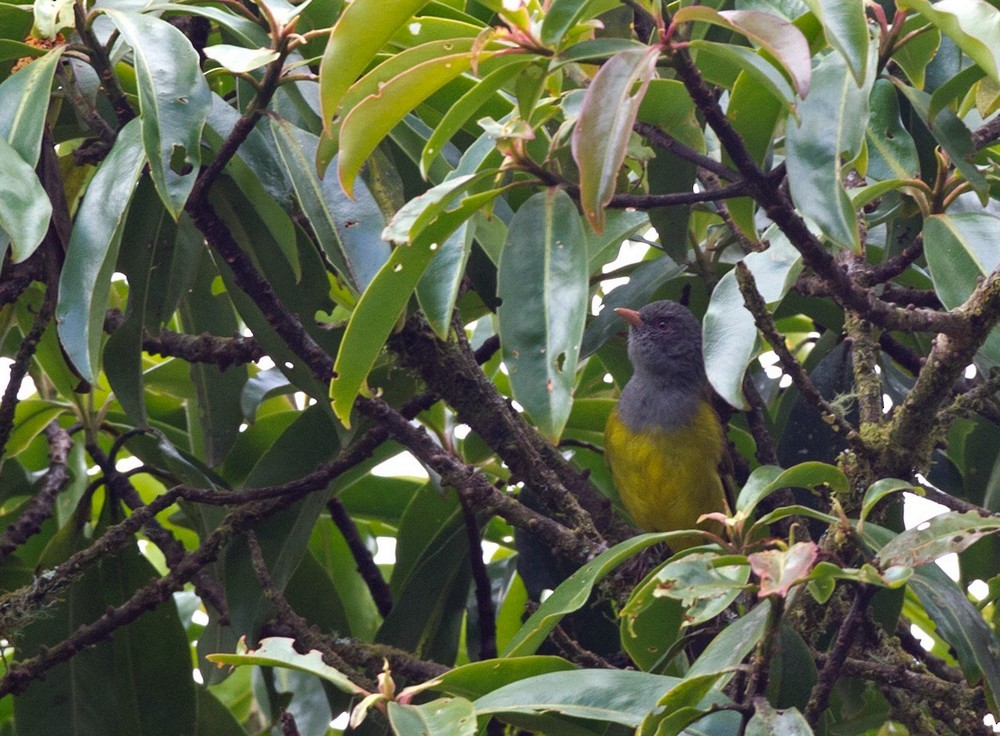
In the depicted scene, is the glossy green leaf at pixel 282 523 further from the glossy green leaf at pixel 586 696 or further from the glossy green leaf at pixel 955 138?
the glossy green leaf at pixel 955 138

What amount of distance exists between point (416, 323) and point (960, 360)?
3.57ft

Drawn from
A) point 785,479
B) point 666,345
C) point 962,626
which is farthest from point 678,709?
point 666,345

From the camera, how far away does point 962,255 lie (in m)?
2.13

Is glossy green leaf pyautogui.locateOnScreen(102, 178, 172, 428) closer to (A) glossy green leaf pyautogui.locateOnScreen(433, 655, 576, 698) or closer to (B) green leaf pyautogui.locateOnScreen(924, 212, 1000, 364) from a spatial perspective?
(A) glossy green leaf pyautogui.locateOnScreen(433, 655, 576, 698)

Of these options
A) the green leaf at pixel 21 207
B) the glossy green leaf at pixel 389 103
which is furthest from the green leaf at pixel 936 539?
the green leaf at pixel 21 207

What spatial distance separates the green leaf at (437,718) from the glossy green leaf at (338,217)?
2.58ft

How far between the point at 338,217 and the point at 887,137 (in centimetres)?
105

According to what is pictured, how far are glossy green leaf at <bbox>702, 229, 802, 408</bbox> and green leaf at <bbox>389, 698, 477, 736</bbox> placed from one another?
0.68 meters

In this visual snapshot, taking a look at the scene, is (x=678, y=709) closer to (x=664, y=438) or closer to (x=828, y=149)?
(x=828, y=149)

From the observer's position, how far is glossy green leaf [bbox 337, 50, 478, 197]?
167cm

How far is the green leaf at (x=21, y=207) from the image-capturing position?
1743mm

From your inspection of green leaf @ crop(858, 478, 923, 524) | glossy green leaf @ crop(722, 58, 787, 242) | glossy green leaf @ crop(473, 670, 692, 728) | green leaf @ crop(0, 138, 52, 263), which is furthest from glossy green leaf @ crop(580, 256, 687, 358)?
green leaf @ crop(0, 138, 52, 263)

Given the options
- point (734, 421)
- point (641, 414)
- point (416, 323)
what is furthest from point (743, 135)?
point (641, 414)

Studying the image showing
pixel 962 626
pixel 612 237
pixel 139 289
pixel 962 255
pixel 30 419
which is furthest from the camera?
pixel 30 419
